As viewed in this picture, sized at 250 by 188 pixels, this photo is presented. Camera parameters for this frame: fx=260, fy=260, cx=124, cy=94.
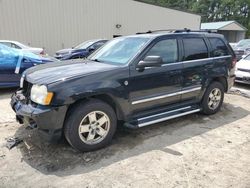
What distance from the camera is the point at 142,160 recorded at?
3584 mm

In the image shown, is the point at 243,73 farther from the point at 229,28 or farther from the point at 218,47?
the point at 229,28

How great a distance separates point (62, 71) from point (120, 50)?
1.18 metres

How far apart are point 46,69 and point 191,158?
8.40 feet

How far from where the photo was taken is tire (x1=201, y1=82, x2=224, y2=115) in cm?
530

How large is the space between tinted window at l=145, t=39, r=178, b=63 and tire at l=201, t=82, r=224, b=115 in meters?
1.21

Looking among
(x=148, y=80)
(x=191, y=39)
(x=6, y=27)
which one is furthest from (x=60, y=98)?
(x=6, y=27)

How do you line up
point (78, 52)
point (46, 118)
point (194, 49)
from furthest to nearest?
point (78, 52)
point (194, 49)
point (46, 118)

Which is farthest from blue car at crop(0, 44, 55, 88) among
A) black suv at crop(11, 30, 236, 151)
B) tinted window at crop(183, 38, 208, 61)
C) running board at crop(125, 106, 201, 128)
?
tinted window at crop(183, 38, 208, 61)

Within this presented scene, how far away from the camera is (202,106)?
17.4 feet

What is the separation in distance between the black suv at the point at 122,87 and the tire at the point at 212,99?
2 centimetres

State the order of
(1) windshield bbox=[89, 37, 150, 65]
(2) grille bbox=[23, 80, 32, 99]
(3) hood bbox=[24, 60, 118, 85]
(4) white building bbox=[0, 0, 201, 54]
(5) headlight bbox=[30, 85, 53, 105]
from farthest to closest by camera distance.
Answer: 1. (4) white building bbox=[0, 0, 201, 54]
2. (1) windshield bbox=[89, 37, 150, 65]
3. (2) grille bbox=[23, 80, 32, 99]
4. (3) hood bbox=[24, 60, 118, 85]
5. (5) headlight bbox=[30, 85, 53, 105]

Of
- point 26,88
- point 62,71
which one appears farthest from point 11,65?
point 62,71

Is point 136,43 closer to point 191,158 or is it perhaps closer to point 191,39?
point 191,39

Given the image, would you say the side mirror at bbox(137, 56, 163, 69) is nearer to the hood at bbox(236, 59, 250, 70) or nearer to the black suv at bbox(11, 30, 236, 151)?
the black suv at bbox(11, 30, 236, 151)
